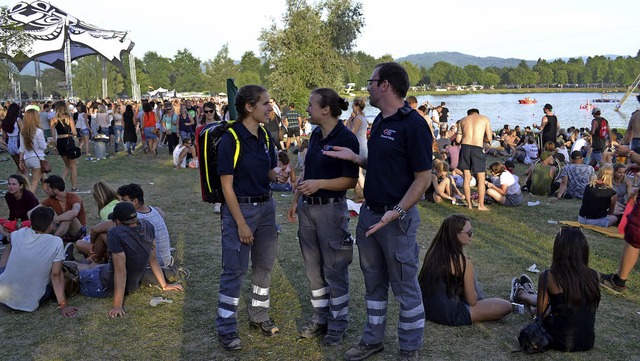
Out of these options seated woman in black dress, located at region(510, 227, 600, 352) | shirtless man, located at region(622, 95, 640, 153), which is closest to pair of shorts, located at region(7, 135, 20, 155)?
seated woman in black dress, located at region(510, 227, 600, 352)

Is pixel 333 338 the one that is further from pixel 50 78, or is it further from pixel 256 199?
pixel 50 78

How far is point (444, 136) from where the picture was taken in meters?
15.1

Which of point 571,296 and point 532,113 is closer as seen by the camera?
point 571,296

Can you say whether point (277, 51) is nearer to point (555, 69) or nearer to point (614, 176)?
point (614, 176)

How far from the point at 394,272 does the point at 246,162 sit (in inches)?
52.7

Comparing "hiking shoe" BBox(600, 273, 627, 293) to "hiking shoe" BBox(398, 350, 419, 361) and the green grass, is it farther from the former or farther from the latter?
"hiking shoe" BBox(398, 350, 419, 361)

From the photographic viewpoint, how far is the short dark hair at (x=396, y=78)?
11.7ft

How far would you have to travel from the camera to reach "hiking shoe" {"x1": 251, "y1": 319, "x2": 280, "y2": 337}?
172 inches

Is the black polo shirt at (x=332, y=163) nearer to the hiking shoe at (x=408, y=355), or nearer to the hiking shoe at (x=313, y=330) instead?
the hiking shoe at (x=313, y=330)

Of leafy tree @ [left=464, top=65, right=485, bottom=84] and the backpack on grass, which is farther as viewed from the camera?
leafy tree @ [left=464, top=65, right=485, bottom=84]

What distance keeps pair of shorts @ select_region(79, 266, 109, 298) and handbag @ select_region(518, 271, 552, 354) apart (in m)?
3.76

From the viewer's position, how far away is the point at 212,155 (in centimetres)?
402

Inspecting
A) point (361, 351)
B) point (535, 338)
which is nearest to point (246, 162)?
point (361, 351)

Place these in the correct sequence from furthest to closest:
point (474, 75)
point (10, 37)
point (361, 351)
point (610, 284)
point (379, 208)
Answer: point (474, 75) → point (10, 37) → point (610, 284) → point (361, 351) → point (379, 208)
